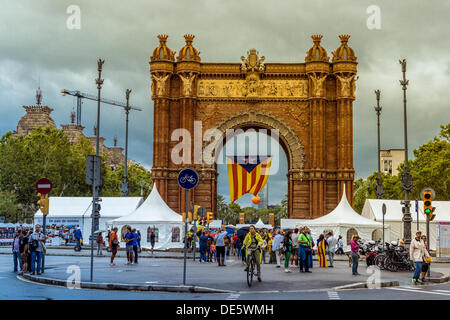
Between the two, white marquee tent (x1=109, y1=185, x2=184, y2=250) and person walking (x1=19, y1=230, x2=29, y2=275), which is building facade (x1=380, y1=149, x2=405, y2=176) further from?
person walking (x1=19, y1=230, x2=29, y2=275)

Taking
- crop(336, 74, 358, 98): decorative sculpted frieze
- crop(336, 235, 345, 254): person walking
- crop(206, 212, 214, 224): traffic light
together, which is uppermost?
crop(336, 74, 358, 98): decorative sculpted frieze

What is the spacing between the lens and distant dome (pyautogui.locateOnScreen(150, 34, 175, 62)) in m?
50.9

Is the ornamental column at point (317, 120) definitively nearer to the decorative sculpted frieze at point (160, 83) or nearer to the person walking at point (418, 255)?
the decorative sculpted frieze at point (160, 83)

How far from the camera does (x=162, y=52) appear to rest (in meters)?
51.0

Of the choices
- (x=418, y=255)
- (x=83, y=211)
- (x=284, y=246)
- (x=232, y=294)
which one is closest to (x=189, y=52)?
(x=83, y=211)

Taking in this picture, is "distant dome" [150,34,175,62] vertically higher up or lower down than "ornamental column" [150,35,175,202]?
higher up

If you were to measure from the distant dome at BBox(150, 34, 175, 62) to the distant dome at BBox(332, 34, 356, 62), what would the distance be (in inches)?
522

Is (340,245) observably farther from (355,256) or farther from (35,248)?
(35,248)

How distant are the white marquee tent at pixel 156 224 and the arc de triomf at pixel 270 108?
10.7 m

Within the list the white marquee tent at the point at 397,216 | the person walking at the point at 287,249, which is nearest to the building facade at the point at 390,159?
the white marquee tent at the point at 397,216

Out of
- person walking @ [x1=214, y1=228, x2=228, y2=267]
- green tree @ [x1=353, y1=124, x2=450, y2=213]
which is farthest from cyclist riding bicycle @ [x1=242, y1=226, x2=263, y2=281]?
green tree @ [x1=353, y1=124, x2=450, y2=213]

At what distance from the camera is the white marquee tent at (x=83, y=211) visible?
4325cm
